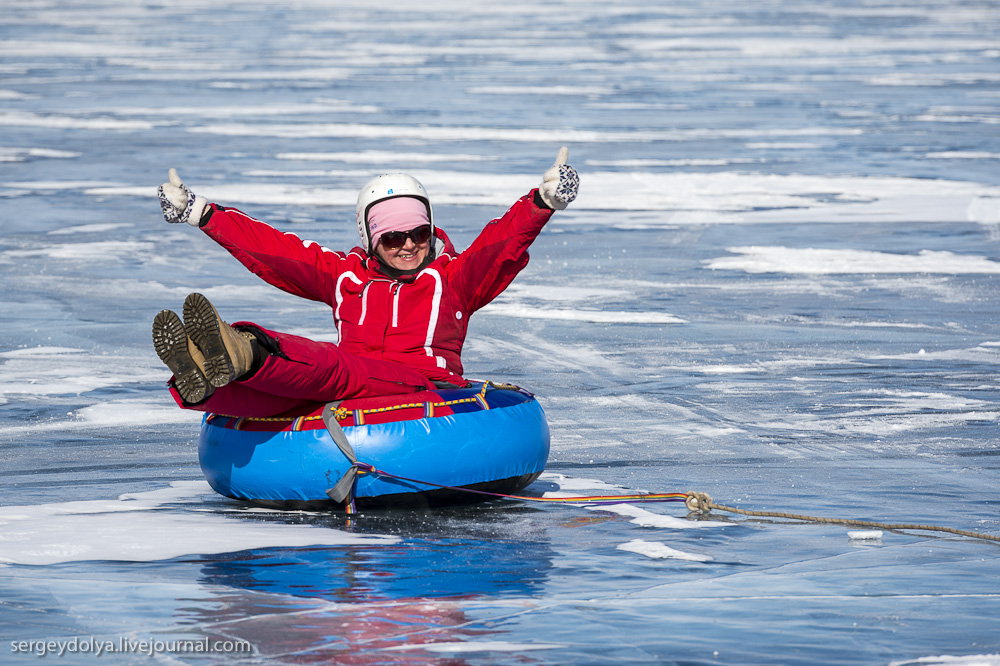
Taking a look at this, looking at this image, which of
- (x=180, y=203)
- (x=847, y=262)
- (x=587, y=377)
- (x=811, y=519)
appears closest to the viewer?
(x=811, y=519)

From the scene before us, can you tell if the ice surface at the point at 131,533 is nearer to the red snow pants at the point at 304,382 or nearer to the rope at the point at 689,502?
the rope at the point at 689,502

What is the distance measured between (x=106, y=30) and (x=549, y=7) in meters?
16.9

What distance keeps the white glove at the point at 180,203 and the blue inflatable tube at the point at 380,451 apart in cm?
87

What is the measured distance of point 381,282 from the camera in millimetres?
6090

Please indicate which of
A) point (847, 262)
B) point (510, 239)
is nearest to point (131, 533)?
point (510, 239)

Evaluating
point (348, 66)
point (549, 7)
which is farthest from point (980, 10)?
point (348, 66)

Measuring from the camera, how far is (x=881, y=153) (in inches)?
730

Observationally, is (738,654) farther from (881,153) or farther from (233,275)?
(881,153)

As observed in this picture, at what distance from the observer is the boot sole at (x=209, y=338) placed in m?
5.04

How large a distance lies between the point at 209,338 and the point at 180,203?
1.34 meters

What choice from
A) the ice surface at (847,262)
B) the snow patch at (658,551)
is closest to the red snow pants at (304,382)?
the snow patch at (658,551)

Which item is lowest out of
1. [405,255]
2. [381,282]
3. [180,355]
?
[180,355]

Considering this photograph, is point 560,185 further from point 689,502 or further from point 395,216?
point 689,502

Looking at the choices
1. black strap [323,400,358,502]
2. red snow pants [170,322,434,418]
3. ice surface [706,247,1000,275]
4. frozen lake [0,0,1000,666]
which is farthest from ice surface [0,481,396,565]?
ice surface [706,247,1000,275]
